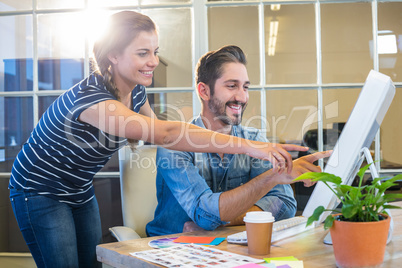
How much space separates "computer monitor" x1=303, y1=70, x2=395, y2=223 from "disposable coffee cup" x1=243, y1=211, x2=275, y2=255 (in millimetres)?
149

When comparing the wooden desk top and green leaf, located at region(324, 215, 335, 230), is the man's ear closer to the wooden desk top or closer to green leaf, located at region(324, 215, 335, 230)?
the wooden desk top

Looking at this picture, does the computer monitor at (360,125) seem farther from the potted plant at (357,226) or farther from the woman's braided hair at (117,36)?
the woman's braided hair at (117,36)

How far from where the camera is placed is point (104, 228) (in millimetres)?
2668

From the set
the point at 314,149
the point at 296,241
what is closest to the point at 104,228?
the point at 314,149

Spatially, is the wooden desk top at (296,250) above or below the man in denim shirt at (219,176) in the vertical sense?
below

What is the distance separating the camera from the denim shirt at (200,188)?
4.37ft

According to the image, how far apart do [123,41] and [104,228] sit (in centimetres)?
152

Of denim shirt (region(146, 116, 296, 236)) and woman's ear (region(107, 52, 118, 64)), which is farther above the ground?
woman's ear (region(107, 52, 118, 64))

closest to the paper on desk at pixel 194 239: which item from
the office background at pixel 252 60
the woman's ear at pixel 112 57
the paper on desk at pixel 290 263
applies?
the paper on desk at pixel 290 263

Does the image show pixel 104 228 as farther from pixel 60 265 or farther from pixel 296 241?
pixel 296 241

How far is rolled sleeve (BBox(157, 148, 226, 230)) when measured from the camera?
50.5 inches

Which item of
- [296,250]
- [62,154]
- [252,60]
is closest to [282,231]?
[296,250]

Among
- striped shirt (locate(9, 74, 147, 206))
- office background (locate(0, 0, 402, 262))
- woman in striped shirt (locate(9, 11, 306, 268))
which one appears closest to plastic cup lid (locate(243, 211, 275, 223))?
woman in striped shirt (locate(9, 11, 306, 268))

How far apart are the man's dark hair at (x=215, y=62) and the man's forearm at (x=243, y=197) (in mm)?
628
